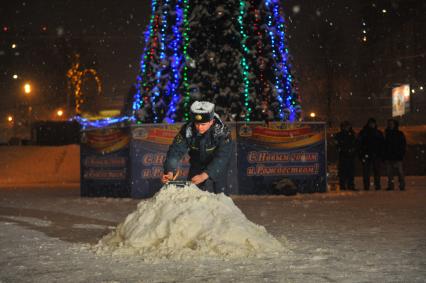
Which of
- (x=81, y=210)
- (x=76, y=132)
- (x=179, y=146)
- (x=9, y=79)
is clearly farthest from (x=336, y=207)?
(x=9, y=79)

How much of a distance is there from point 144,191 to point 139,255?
999 cm

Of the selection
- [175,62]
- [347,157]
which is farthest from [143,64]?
[347,157]

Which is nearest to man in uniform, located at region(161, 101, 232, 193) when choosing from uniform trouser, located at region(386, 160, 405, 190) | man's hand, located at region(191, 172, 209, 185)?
man's hand, located at region(191, 172, 209, 185)

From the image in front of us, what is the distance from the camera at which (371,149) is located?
Answer: 18.7 m

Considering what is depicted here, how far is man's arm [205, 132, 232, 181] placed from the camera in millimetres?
7848

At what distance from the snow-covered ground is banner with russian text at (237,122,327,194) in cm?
277

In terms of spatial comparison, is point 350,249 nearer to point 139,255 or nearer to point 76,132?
point 139,255

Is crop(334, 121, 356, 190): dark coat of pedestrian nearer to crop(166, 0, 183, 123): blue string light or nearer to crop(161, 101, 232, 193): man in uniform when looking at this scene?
crop(166, 0, 183, 123): blue string light

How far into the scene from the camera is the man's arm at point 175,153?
26.6ft

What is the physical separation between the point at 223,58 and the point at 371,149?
4.99 meters

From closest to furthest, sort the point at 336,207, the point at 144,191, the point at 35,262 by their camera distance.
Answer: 1. the point at 35,262
2. the point at 336,207
3. the point at 144,191

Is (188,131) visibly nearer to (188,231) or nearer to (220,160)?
(220,160)

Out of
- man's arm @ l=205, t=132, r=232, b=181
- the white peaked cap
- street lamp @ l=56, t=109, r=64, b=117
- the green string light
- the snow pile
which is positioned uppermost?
street lamp @ l=56, t=109, r=64, b=117

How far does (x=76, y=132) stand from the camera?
51.0 metres
